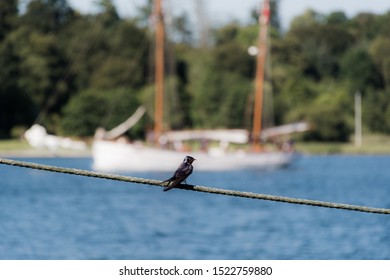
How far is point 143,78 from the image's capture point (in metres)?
124

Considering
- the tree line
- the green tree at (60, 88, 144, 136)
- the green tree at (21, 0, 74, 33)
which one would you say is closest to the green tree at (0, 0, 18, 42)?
the tree line

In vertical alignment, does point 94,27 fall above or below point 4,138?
above

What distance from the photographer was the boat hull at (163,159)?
71.2m

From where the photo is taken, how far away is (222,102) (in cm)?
11531

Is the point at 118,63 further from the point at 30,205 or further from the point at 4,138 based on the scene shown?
the point at 30,205

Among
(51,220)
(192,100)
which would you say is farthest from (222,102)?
(51,220)

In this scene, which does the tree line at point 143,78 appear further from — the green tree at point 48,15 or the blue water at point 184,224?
the blue water at point 184,224

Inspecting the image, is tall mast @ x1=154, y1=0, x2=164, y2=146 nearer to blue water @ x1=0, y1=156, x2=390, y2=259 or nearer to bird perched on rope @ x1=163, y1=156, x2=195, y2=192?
blue water @ x1=0, y1=156, x2=390, y2=259

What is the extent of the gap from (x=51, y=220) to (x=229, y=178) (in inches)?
1344

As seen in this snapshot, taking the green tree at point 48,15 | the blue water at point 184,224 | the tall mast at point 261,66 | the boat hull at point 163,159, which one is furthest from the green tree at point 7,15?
the blue water at point 184,224

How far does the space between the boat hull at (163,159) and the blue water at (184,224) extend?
3453 millimetres

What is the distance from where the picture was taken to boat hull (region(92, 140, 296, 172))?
71.2m

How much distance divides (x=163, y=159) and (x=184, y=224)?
2959cm

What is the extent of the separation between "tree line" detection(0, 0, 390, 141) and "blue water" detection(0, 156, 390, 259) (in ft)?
128
